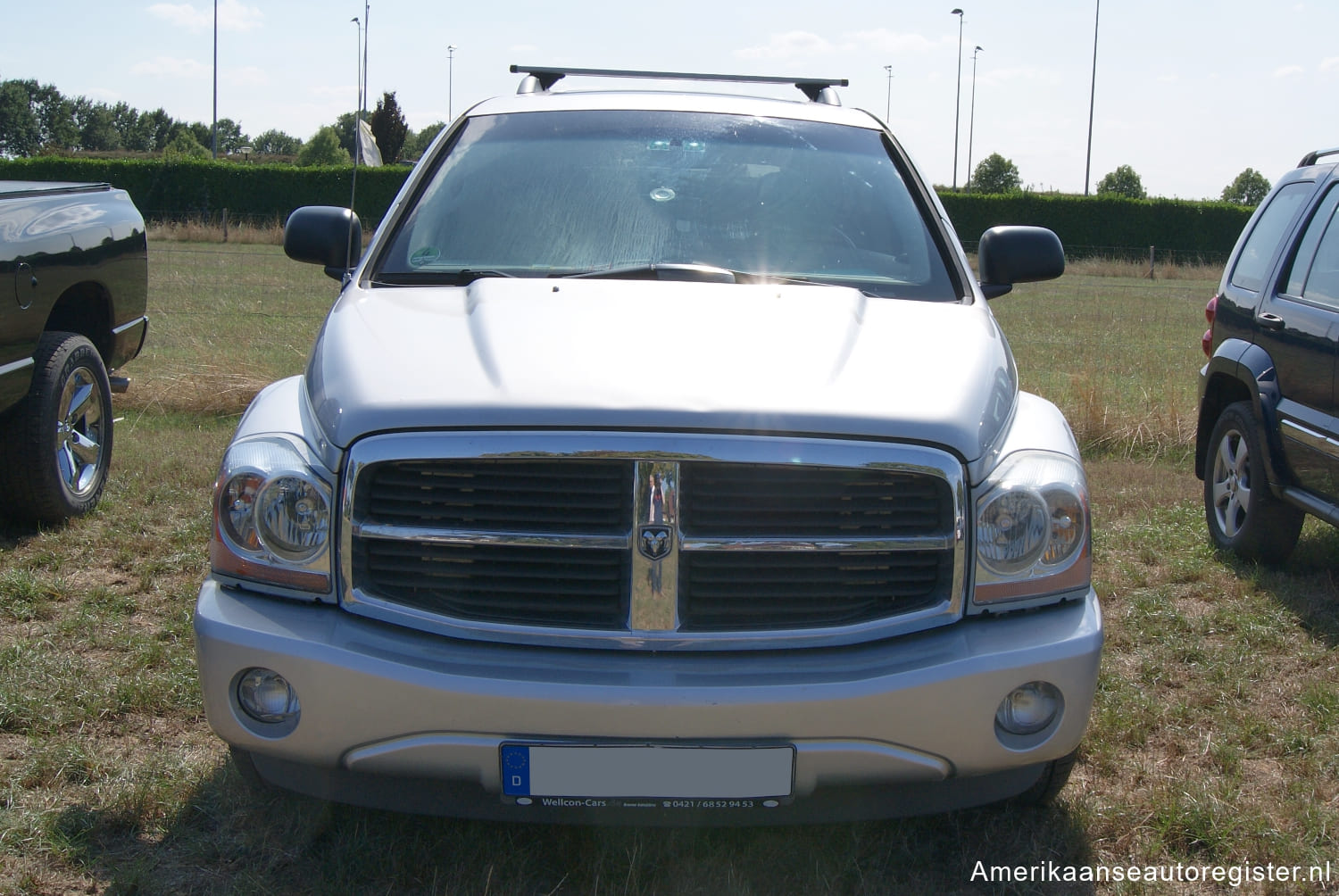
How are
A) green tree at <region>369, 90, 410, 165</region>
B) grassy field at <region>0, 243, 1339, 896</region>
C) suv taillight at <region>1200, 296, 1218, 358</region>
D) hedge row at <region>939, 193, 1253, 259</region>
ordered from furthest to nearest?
green tree at <region>369, 90, 410, 165</region> < hedge row at <region>939, 193, 1253, 259</region> < suv taillight at <region>1200, 296, 1218, 358</region> < grassy field at <region>0, 243, 1339, 896</region>

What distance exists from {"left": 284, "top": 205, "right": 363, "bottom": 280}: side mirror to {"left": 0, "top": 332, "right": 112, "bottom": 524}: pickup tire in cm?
196

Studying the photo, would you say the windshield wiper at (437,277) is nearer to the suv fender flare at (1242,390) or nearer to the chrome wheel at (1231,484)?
the suv fender flare at (1242,390)

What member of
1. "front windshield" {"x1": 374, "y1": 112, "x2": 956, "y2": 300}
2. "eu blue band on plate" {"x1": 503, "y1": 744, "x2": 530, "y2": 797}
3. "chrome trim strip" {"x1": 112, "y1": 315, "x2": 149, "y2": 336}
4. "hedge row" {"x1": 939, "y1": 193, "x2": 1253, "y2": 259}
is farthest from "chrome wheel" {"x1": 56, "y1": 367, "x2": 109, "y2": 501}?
"hedge row" {"x1": 939, "y1": 193, "x2": 1253, "y2": 259}

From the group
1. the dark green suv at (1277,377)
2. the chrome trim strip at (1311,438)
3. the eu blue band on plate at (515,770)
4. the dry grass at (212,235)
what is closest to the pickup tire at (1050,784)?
the eu blue band on plate at (515,770)

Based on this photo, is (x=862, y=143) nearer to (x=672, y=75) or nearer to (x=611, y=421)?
(x=672, y=75)

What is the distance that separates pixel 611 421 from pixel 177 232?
3335 centimetres

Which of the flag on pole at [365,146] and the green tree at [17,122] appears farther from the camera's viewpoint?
the green tree at [17,122]

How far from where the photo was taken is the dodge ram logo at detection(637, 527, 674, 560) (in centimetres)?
239

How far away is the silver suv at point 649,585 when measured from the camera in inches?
91.4

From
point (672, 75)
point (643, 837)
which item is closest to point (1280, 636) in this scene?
point (643, 837)

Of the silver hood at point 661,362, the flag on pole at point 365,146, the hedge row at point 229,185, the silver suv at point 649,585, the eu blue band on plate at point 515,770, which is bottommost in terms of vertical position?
the eu blue band on plate at point 515,770

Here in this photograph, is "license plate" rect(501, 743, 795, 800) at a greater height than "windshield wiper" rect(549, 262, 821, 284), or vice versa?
"windshield wiper" rect(549, 262, 821, 284)

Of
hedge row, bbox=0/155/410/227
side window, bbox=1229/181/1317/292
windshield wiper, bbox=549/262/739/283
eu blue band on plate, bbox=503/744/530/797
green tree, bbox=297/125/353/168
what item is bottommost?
eu blue band on plate, bbox=503/744/530/797

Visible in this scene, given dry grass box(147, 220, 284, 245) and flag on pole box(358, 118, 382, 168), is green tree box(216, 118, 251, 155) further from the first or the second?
flag on pole box(358, 118, 382, 168)
